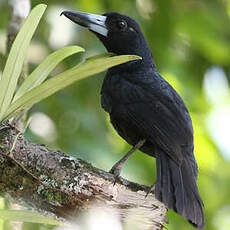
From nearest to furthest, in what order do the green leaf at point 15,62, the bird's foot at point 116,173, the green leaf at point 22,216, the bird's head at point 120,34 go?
the green leaf at point 22,216, the green leaf at point 15,62, the bird's foot at point 116,173, the bird's head at point 120,34

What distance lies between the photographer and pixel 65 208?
223 centimetres

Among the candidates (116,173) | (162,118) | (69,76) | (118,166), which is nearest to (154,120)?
(162,118)

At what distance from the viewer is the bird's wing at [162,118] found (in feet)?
9.27

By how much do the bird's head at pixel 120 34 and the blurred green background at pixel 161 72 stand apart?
0.56m

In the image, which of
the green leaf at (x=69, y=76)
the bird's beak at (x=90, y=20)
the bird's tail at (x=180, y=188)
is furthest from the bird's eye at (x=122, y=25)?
the green leaf at (x=69, y=76)

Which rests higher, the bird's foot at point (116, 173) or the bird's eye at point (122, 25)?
the bird's eye at point (122, 25)

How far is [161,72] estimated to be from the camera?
4.32 m

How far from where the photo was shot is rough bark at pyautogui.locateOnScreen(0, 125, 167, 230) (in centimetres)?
216

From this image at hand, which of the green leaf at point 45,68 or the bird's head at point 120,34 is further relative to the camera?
the bird's head at point 120,34

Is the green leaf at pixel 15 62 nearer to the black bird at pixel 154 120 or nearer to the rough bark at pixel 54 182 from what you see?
the rough bark at pixel 54 182

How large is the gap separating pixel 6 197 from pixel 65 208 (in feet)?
0.91

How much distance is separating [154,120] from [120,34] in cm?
93

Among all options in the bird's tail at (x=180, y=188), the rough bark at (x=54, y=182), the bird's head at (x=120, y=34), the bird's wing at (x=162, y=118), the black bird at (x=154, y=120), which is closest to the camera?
the rough bark at (x=54, y=182)

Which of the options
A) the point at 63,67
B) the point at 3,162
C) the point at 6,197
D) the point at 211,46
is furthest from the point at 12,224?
the point at 211,46
